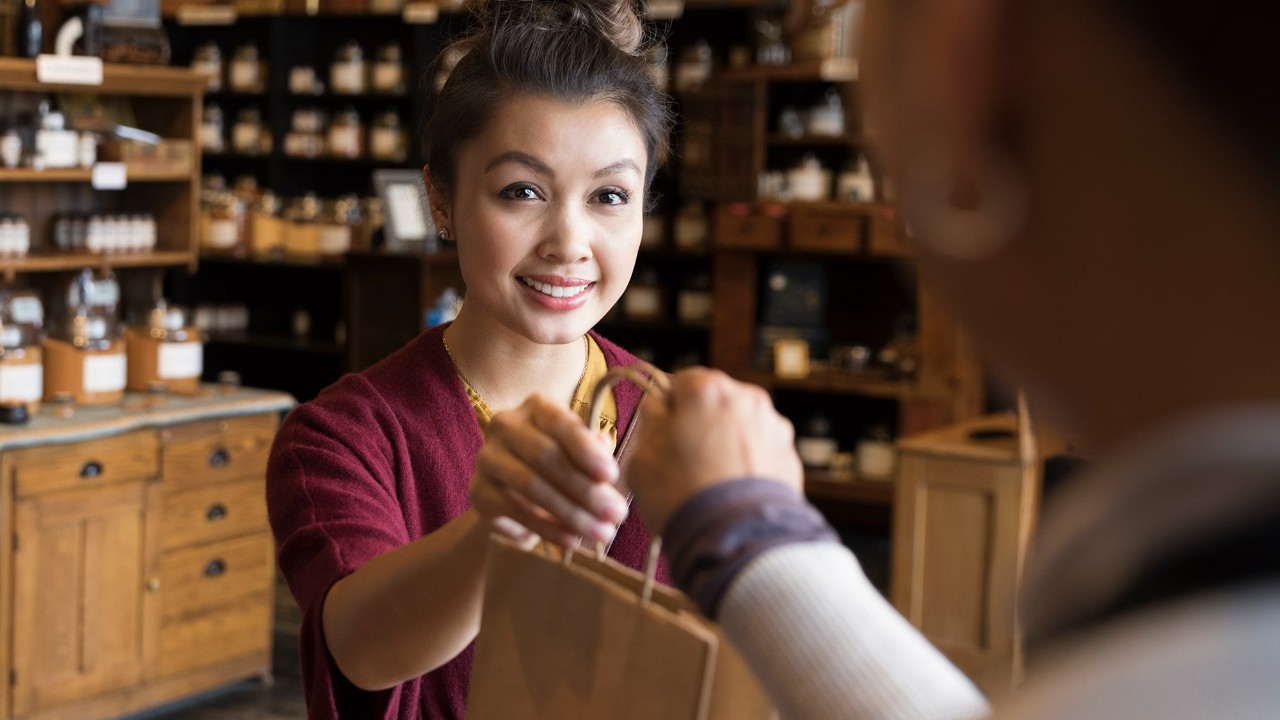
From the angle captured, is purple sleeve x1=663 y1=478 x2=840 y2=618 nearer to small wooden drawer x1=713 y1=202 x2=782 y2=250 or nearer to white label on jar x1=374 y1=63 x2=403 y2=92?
small wooden drawer x1=713 y1=202 x2=782 y2=250

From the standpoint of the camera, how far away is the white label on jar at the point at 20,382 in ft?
12.5

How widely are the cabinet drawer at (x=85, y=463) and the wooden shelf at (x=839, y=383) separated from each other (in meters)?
2.86

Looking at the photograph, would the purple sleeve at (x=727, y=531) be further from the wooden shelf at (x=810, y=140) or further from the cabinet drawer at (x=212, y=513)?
the wooden shelf at (x=810, y=140)

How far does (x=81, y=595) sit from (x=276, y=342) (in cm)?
384

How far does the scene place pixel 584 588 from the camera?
0.96 m

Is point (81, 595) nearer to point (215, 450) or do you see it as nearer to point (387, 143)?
point (215, 450)

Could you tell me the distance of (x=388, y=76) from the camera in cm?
733

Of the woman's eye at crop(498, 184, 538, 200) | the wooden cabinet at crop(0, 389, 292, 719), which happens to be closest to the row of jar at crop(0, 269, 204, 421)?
the wooden cabinet at crop(0, 389, 292, 719)

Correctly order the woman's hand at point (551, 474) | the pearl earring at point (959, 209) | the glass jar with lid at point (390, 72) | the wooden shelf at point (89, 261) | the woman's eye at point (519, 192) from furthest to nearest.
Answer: the glass jar with lid at point (390, 72), the wooden shelf at point (89, 261), the woman's eye at point (519, 192), the woman's hand at point (551, 474), the pearl earring at point (959, 209)

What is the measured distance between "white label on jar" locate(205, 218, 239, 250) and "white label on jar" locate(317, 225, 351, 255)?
0.41 m

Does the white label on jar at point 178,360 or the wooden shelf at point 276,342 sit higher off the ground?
the white label on jar at point 178,360

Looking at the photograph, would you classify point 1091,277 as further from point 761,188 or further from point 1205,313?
point 761,188

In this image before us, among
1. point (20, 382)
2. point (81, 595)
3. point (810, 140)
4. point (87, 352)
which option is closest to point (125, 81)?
point (87, 352)

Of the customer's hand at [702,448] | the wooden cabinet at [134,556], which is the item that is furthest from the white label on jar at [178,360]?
the customer's hand at [702,448]
